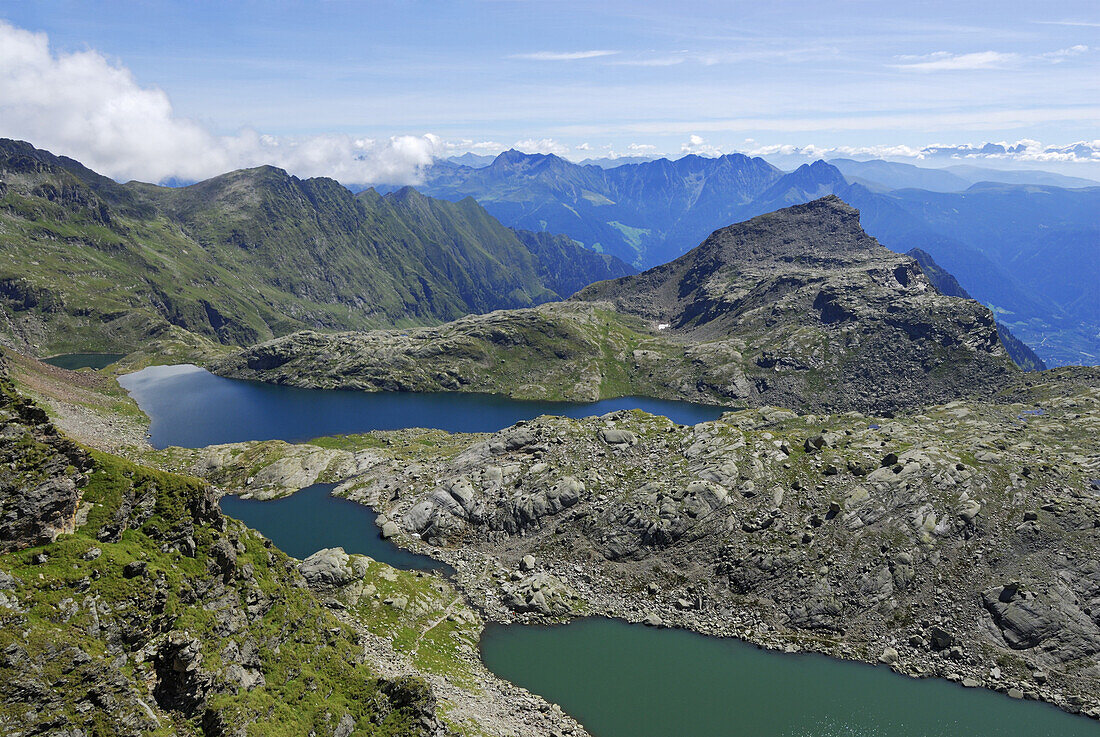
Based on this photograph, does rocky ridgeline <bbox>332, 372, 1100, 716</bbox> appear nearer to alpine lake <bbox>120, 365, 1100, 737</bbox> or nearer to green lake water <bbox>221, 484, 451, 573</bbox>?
alpine lake <bbox>120, 365, 1100, 737</bbox>

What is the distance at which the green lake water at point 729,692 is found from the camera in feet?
220

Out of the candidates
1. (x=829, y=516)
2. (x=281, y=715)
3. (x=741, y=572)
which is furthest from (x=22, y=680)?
(x=829, y=516)

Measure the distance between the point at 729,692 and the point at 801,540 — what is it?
2975 centimetres

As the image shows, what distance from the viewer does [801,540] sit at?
3622 inches

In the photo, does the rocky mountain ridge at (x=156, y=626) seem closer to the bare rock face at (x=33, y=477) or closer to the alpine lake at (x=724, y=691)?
the bare rock face at (x=33, y=477)

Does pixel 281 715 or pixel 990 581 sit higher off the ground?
pixel 281 715

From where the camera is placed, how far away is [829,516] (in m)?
94.9

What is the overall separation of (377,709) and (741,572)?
60.4 m

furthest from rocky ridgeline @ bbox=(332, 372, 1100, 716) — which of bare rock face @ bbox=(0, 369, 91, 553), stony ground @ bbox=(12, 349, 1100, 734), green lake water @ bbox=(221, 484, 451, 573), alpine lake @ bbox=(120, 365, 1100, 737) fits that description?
bare rock face @ bbox=(0, 369, 91, 553)

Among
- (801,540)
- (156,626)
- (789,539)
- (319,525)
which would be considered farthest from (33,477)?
(801,540)

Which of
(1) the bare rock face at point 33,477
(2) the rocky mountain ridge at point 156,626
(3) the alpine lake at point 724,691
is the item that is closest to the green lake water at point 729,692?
(3) the alpine lake at point 724,691

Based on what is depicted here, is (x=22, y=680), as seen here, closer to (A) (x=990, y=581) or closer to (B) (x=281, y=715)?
(B) (x=281, y=715)

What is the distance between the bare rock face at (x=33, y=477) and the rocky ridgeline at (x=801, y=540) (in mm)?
57683

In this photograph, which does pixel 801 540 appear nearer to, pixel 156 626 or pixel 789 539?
pixel 789 539
